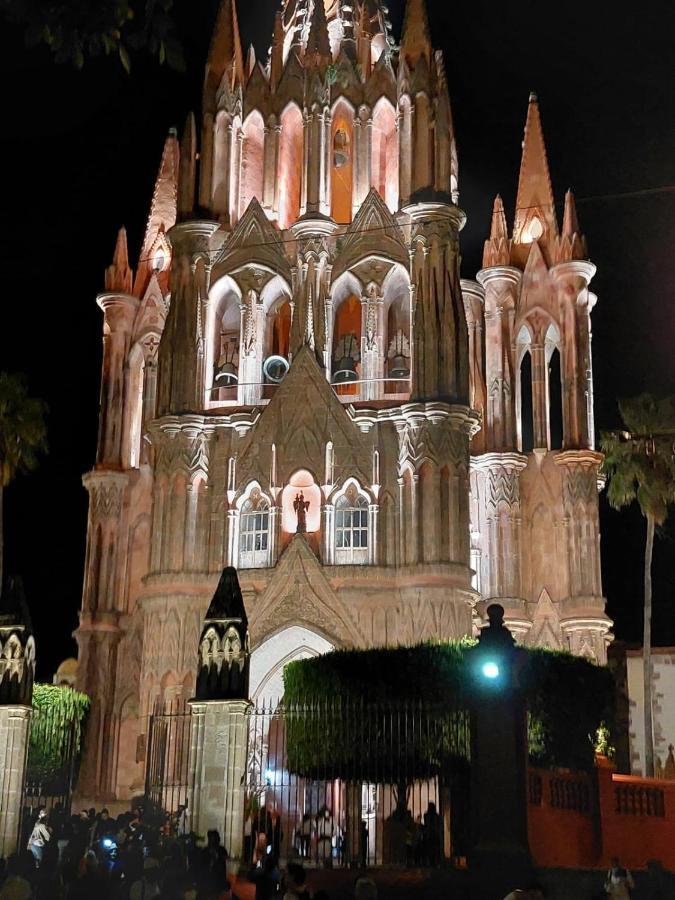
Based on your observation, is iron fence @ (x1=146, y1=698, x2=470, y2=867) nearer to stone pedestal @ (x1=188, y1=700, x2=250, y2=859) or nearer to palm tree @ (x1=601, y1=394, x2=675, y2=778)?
stone pedestal @ (x1=188, y1=700, x2=250, y2=859)

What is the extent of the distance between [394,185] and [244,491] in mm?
11331

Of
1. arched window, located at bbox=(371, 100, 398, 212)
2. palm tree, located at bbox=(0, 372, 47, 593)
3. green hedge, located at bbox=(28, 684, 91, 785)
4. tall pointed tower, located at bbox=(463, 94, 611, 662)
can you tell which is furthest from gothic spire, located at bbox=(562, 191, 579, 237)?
green hedge, located at bbox=(28, 684, 91, 785)

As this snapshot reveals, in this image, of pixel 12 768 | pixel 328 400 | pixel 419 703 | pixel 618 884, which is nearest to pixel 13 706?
pixel 12 768

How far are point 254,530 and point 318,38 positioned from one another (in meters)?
16.5

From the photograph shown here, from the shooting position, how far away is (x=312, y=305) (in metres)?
41.6

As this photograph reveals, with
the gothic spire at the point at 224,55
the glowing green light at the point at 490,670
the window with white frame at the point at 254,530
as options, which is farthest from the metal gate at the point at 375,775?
the gothic spire at the point at 224,55

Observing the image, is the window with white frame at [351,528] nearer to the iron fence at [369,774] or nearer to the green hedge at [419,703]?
the green hedge at [419,703]

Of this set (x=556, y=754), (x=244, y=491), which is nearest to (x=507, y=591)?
(x=244, y=491)

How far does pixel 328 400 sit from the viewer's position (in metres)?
40.2

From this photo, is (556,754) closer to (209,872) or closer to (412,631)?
(209,872)

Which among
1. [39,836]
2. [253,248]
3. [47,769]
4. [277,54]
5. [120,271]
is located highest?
[277,54]

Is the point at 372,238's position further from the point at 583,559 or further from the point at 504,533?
the point at 583,559

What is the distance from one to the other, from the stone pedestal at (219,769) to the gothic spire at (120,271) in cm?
2713

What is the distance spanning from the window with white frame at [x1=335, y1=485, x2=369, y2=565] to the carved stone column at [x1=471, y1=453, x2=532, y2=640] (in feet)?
14.6
